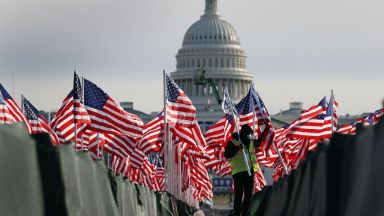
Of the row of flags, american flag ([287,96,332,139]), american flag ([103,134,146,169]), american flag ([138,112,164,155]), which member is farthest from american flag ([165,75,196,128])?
american flag ([138,112,164,155])

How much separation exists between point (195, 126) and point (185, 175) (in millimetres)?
18592

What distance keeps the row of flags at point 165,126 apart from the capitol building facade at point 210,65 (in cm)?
13802

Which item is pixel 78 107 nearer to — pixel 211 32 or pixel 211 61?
pixel 211 32

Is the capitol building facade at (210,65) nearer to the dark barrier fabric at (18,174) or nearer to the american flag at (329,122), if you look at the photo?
the american flag at (329,122)

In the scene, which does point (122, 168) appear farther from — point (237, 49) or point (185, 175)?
point (237, 49)

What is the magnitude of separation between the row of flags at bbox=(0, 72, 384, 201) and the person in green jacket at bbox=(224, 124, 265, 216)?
1.05 meters

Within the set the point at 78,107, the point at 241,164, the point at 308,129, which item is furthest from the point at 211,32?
the point at 241,164

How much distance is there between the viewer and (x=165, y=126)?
1400 inches

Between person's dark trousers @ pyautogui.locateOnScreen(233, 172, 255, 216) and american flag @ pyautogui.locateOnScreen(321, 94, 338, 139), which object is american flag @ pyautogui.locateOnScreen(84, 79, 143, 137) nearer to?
american flag @ pyautogui.locateOnScreen(321, 94, 338, 139)

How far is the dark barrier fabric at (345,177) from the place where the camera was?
7477 millimetres

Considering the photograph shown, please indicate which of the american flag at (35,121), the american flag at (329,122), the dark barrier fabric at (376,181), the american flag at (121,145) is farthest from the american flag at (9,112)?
the dark barrier fabric at (376,181)

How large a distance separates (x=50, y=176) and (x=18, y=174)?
22.9 inches

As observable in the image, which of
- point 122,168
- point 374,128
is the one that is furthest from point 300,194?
point 122,168

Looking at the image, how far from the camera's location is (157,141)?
42.2 meters
